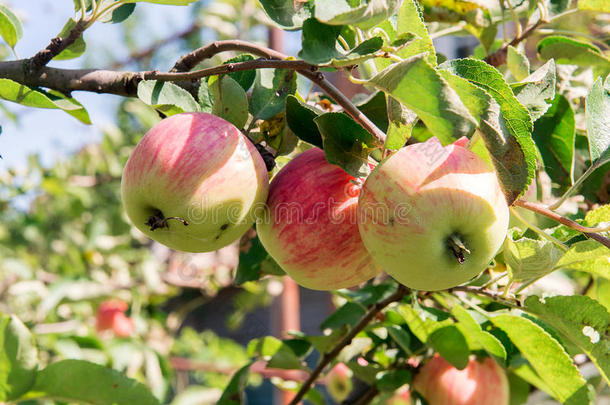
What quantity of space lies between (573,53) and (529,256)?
471 millimetres

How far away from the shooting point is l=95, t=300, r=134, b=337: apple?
2.00 meters

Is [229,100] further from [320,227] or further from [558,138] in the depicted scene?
[558,138]

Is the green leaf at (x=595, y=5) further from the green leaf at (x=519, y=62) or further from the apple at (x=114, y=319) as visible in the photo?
the apple at (x=114, y=319)

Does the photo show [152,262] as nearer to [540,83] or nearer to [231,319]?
[231,319]

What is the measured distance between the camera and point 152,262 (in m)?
2.03

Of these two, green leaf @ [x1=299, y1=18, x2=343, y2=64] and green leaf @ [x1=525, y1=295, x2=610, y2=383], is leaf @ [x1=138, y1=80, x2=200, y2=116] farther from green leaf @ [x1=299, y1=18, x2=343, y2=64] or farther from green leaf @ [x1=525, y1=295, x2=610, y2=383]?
green leaf @ [x1=525, y1=295, x2=610, y2=383]

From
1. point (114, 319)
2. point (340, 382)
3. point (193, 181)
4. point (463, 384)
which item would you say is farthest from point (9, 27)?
point (114, 319)

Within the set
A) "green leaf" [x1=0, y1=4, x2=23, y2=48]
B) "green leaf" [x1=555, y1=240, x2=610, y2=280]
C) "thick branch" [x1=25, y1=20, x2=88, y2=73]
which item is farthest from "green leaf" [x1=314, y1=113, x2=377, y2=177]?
"green leaf" [x1=0, y1=4, x2=23, y2=48]

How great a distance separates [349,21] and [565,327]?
1.44 ft

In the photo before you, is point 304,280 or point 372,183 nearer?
point 372,183

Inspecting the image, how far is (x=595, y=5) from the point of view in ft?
2.86

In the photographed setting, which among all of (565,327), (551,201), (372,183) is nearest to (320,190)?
(372,183)

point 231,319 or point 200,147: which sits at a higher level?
point 200,147

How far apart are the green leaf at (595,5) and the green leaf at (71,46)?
74 centimetres
